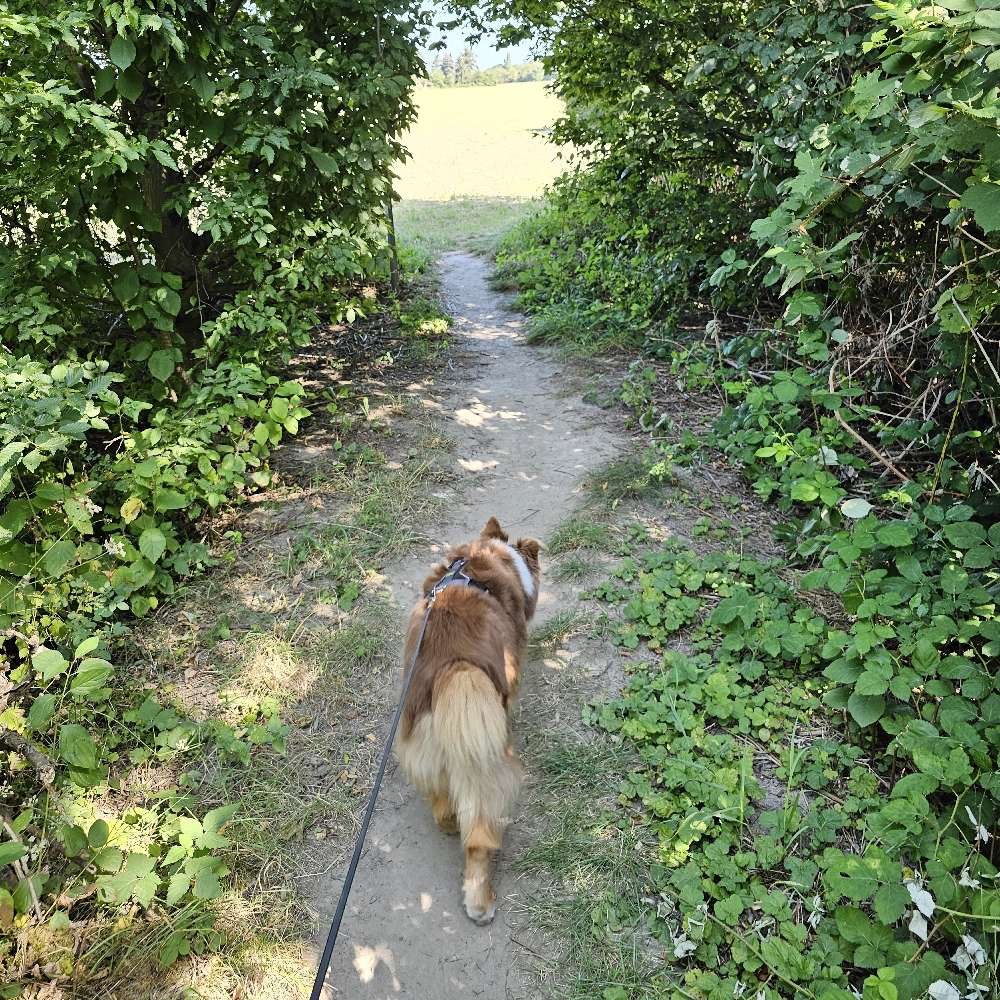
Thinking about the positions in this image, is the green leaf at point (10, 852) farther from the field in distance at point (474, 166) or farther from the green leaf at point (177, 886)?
the field in distance at point (474, 166)

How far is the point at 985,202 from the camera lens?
1.47 metres

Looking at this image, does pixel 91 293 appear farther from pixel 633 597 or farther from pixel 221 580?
pixel 633 597

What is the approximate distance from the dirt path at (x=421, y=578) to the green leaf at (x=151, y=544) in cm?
141

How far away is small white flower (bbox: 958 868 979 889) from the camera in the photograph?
191 cm

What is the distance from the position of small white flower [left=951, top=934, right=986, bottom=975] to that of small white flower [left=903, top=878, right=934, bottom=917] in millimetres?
96

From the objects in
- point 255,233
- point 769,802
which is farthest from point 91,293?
point 769,802

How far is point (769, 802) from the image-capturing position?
259cm

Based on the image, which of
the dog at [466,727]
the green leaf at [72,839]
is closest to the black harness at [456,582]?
the dog at [466,727]

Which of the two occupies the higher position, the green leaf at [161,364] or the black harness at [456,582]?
the green leaf at [161,364]

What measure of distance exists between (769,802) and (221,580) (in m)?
3.40

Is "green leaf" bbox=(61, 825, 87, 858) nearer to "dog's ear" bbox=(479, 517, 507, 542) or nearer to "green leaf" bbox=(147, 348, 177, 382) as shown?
"dog's ear" bbox=(479, 517, 507, 542)

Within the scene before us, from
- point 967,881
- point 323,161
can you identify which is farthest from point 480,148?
point 967,881

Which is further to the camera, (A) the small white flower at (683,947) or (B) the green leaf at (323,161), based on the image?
(B) the green leaf at (323,161)

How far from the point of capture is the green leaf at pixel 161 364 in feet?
13.4
